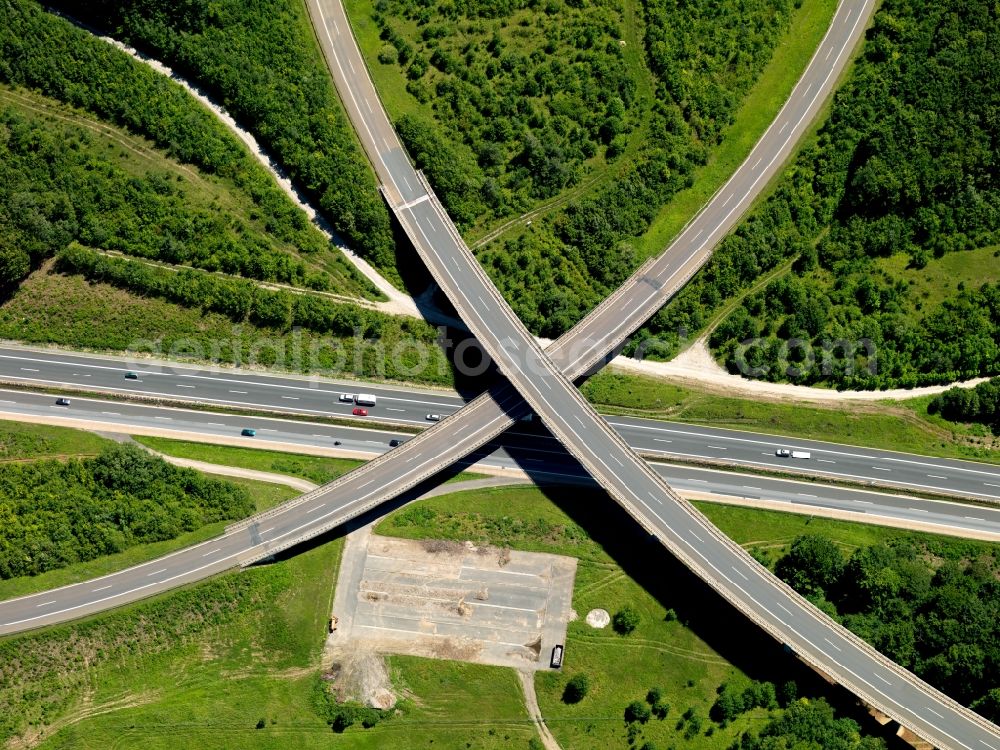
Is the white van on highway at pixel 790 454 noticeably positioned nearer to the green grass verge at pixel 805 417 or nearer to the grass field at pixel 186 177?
the green grass verge at pixel 805 417

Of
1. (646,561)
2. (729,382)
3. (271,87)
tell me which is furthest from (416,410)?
(271,87)

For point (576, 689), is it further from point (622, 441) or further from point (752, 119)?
point (752, 119)

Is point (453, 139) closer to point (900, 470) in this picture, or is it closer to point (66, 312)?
point (66, 312)

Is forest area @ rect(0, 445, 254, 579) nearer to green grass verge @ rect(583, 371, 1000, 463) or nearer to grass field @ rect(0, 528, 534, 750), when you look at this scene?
grass field @ rect(0, 528, 534, 750)

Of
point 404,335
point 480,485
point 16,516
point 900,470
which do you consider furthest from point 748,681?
point 16,516

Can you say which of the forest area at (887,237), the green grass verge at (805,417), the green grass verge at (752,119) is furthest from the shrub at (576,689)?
the green grass verge at (752,119)
